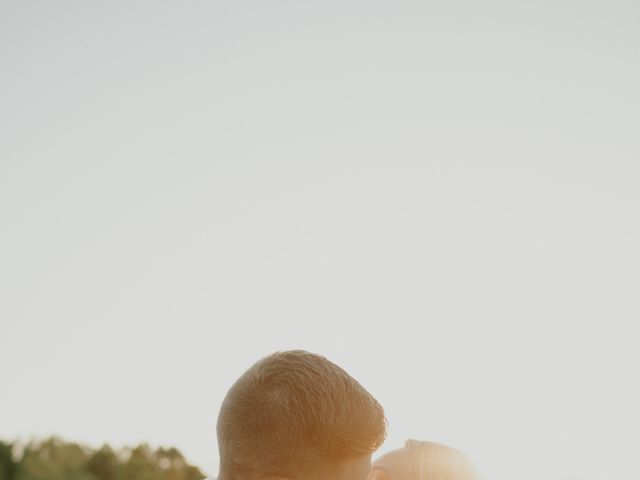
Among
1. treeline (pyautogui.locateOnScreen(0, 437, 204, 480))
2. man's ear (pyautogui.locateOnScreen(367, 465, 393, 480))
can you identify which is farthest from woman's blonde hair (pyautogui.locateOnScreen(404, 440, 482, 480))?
treeline (pyautogui.locateOnScreen(0, 437, 204, 480))

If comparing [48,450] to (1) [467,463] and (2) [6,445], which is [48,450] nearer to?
(2) [6,445]

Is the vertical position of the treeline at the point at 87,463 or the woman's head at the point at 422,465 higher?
the woman's head at the point at 422,465

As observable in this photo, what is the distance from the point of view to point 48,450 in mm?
38125

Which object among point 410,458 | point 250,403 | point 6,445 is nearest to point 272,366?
point 250,403

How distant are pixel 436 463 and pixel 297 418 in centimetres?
126

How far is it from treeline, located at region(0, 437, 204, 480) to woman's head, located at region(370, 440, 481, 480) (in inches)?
1399

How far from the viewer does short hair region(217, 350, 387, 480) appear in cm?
247

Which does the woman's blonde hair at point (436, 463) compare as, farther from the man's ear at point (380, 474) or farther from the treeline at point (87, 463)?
the treeline at point (87, 463)

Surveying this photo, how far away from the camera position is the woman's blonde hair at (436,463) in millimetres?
3488

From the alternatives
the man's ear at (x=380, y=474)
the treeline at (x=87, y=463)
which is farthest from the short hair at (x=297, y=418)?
the treeline at (x=87, y=463)

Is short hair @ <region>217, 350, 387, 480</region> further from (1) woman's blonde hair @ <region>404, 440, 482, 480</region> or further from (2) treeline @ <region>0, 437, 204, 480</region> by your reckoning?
(2) treeline @ <region>0, 437, 204, 480</region>

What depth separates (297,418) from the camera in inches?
98.2

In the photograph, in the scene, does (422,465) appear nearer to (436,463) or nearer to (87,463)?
(436,463)

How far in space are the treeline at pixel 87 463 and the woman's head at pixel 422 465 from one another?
35543 mm
